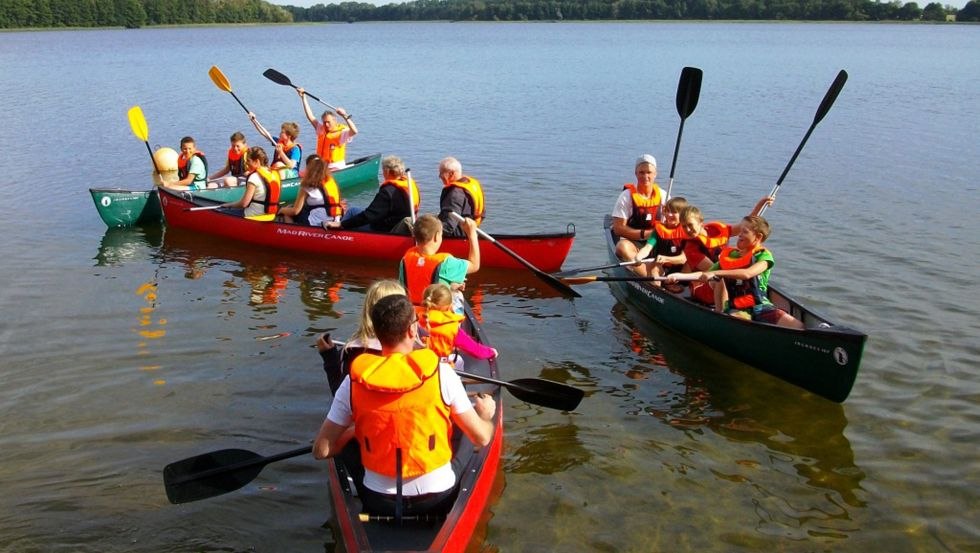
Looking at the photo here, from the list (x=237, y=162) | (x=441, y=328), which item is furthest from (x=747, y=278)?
(x=237, y=162)

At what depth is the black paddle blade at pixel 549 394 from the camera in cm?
603

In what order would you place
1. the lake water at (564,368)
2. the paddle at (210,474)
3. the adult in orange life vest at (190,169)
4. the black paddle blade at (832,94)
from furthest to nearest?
the adult in orange life vest at (190,169) → the black paddle blade at (832,94) → the lake water at (564,368) → the paddle at (210,474)

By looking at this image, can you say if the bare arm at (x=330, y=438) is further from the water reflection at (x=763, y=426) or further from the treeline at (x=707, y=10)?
the treeline at (x=707, y=10)

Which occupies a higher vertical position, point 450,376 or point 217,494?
point 450,376

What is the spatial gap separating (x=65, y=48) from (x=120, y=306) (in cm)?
5871

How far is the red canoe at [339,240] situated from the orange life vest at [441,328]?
14.6ft

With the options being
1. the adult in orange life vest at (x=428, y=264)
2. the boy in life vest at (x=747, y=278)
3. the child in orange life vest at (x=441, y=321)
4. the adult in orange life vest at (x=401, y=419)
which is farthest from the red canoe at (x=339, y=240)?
the adult in orange life vest at (x=401, y=419)

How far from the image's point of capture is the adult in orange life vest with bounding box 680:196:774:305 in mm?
8805

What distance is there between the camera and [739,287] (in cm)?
815

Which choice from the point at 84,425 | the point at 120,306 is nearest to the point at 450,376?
the point at 84,425

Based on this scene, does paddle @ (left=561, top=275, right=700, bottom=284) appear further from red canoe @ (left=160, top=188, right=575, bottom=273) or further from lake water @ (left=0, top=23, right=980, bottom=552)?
red canoe @ (left=160, top=188, right=575, bottom=273)

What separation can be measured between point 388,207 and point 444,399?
7177mm

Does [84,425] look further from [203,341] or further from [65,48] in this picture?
[65,48]

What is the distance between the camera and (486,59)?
53.6 m
